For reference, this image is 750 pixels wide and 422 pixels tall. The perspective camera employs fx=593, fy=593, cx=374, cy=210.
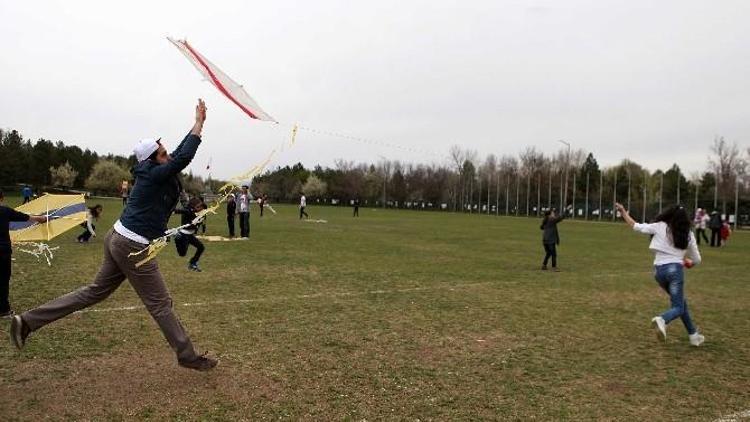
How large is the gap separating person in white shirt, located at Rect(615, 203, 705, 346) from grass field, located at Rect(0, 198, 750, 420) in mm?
392

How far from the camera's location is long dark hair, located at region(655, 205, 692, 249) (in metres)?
7.80

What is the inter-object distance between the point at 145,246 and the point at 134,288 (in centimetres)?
41

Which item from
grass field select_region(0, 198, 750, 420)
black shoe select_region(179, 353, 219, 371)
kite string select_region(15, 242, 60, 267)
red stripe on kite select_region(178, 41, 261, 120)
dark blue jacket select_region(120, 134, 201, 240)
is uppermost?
red stripe on kite select_region(178, 41, 261, 120)

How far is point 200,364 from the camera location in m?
5.76

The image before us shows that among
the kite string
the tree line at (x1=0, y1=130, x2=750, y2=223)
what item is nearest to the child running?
the kite string

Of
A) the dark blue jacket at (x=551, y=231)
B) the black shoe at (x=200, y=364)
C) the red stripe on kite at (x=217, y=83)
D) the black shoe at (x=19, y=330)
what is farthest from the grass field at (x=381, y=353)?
the dark blue jacket at (x=551, y=231)

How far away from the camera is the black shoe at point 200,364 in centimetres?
569

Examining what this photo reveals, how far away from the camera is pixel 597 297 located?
11.6m

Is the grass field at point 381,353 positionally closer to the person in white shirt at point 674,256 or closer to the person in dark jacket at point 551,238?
the person in white shirt at point 674,256

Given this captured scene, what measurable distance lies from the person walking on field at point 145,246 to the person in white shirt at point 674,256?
5946mm

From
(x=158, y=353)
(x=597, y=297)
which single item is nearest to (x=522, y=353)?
(x=158, y=353)

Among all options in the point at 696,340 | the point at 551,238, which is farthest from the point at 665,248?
the point at 551,238

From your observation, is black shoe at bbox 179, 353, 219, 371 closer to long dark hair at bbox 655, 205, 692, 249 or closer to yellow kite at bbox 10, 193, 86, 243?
long dark hair at bbox 655, 205, 692, 249

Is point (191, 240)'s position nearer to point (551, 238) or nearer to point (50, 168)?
point (551, 238)
